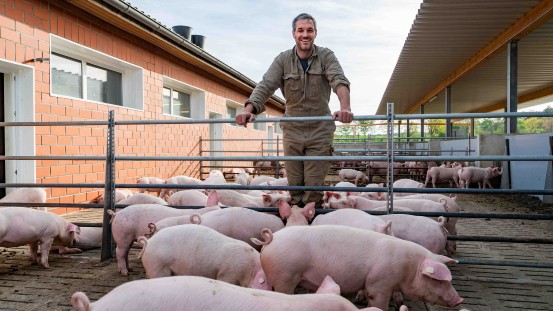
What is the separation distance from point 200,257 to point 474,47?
11061 millimetres

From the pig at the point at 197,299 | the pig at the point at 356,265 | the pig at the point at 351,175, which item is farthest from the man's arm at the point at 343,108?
the pig at the point at 351,175

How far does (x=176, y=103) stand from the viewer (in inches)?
436

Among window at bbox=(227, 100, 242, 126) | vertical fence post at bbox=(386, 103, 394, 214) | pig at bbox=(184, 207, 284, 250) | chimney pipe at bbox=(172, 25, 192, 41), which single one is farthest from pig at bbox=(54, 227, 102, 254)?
window at bbox=(227, 100, 242, 126)

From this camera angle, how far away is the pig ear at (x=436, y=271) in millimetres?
2346

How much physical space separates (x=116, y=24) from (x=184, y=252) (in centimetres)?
637

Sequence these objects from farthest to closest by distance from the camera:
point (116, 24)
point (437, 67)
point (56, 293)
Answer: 1. point (437, 67)
2. point (116, 24)
3. point (56, 293)

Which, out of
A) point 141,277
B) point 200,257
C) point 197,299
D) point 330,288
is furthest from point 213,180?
point 197,299

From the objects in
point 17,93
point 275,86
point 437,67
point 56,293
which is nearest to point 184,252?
Result: point 56,293

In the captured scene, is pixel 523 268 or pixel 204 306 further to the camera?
pixel 523 268

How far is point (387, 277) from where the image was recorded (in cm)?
244

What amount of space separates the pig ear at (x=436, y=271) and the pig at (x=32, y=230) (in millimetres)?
3074

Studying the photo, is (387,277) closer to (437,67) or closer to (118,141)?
(118,141)

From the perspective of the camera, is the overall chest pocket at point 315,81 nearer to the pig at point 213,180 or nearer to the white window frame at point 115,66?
the pig at point 213,180

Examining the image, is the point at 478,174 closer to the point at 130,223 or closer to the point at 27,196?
the point at 130,223
